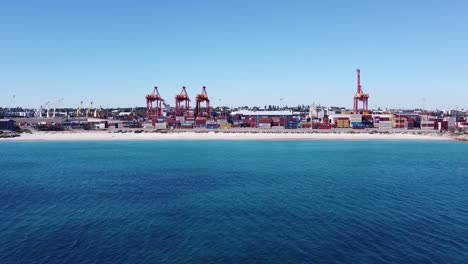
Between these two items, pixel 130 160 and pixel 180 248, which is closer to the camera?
pixel 180 248

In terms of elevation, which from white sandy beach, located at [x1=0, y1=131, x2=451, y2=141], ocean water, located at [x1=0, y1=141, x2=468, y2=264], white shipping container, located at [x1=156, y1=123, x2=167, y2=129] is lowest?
ocean water, located at [x1=0, y1=141, x2=468, y2=264]

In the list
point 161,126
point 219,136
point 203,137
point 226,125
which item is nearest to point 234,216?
point 203,137

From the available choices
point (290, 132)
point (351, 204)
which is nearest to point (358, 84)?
point (290, 132)

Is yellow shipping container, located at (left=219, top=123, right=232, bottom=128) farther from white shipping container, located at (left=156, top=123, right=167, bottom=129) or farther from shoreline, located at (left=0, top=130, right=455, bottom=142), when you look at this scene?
white shipping container, located at (left=156, top=123, right=167, bottom=129)

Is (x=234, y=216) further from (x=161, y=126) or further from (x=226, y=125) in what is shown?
(x=161, y=126)

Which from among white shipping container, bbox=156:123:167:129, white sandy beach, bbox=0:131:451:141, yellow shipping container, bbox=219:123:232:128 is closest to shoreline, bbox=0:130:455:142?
white sandy beach, bbox=0:131:451:141

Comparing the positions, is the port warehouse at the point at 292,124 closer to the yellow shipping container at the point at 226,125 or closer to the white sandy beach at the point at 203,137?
the yellow shipping container at the point at 226,125

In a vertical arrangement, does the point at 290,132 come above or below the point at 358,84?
below

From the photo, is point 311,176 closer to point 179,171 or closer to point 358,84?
point 179,171
